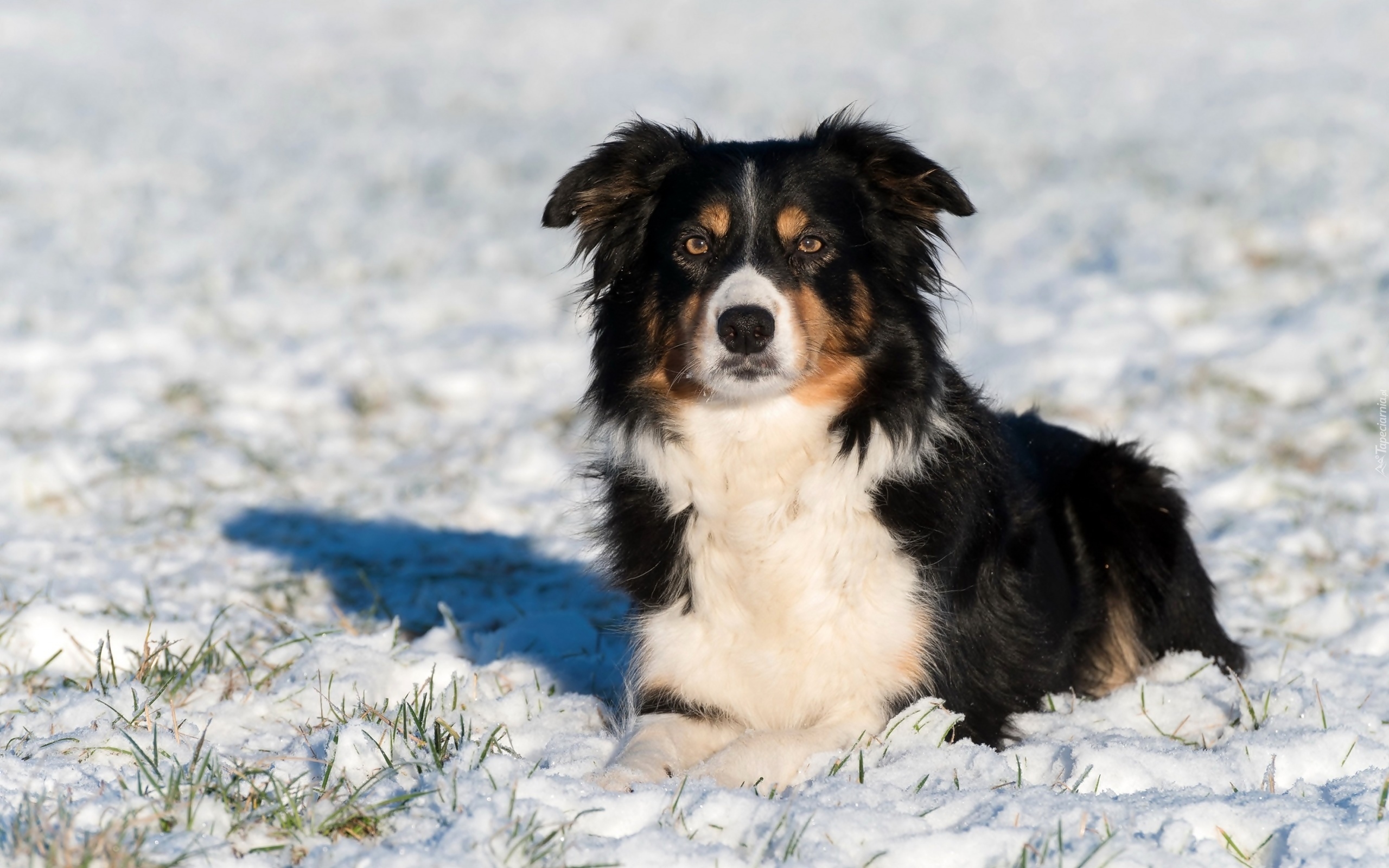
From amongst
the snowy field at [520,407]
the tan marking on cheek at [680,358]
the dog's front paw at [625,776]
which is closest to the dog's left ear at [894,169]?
the tan marking on cheek at [680,358]

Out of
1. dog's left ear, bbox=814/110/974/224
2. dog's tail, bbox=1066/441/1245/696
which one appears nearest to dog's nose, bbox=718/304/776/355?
dog's left ear, bbox=814/110/974/224

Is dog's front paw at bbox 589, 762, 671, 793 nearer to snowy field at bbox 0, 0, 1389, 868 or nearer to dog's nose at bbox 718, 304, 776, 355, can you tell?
snowy field at bbox 0, 0, 1389, 868

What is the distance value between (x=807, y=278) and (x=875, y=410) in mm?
448

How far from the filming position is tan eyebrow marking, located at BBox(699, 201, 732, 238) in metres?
3.85

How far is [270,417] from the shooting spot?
26.5 feet

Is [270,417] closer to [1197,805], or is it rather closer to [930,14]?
[1197,805]

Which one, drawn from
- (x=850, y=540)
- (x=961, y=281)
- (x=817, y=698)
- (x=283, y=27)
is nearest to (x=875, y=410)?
(x=850, y=540)

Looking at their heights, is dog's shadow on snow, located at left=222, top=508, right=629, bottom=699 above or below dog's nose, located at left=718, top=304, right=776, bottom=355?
below

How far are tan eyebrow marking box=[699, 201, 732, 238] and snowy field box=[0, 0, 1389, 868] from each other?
47.5 inches

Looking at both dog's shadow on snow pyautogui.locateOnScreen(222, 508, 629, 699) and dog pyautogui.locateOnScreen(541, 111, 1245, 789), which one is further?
dog's shadow on snow pyautogui.locateOnScreen(222, 508, 629, 699)

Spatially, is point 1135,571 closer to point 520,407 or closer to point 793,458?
point 793,458

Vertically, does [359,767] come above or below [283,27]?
below

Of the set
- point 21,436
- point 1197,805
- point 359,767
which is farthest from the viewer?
point 21,436

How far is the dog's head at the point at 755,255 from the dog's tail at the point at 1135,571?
3.98 ft
